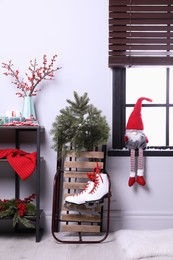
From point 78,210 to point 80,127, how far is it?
0.57 metres

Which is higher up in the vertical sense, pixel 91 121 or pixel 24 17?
pixel 24 17

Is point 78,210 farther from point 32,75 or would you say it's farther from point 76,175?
point 32,75

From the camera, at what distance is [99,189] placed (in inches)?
95.9

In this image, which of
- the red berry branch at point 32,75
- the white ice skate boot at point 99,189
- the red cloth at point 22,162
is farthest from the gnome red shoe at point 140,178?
the red berry branch at point 32,75

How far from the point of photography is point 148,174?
9.29ft

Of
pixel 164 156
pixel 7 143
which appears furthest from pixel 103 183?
pixel 7 143

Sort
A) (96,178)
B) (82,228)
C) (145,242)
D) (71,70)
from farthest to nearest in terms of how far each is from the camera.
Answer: (71,70) → (82,228) → (96,178) → (145,242)

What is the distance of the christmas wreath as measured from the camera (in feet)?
8.27

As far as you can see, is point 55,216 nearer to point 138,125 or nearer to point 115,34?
point 138,125

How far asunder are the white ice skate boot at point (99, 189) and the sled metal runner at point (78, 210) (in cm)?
5

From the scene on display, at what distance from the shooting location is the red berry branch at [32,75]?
2.75 metres

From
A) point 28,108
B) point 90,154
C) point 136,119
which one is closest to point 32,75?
point 28,108

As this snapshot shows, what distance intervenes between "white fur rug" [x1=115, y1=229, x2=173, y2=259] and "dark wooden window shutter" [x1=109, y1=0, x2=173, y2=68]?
1.24 meters

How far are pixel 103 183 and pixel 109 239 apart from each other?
43cm
